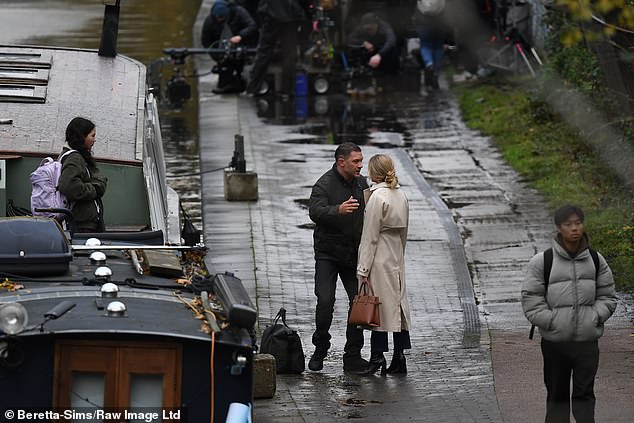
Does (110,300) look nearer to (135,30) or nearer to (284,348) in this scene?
(284,348)

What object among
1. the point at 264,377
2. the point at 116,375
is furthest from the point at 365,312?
the point at 116,375

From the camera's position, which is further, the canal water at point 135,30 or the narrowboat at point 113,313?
the canal water at point 135,30

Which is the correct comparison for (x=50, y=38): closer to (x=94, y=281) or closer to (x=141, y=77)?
(x=141, y=77)

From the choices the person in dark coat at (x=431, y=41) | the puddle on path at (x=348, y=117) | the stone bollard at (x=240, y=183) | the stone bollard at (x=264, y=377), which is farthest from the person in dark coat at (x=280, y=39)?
the stone bollard at (x=264, y=377)

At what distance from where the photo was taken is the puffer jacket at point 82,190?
1049 centimetres

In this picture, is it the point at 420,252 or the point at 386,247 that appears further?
the point at 420,252

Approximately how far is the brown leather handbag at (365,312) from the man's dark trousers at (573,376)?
1885 millimetres

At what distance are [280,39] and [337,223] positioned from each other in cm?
1352

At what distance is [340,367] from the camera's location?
38.7ft

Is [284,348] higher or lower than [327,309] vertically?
lower

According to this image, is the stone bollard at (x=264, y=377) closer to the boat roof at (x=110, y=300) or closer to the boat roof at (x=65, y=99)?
the boat roof at (x=110, y=300)

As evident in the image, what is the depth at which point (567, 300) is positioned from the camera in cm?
920

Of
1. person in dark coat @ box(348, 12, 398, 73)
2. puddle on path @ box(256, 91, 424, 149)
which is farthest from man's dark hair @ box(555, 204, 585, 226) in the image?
person in dark coat @ box(348, 12, 398, 73)

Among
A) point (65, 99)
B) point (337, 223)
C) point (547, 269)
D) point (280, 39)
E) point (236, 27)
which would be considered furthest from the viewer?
point (236, 27)
